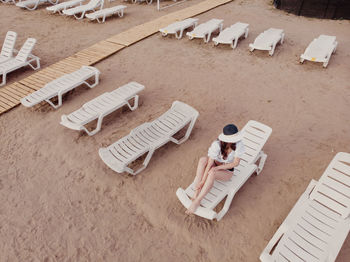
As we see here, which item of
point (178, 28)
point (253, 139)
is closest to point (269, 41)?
point (178, 28)

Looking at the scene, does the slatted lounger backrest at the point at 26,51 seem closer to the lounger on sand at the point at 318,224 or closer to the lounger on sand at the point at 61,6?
the lounger on sand at the point at 61,6

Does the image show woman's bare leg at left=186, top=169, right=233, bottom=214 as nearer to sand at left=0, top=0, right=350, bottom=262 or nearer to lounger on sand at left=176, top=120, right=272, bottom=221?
lounger on sand at left=176, top=120, right=272, bottom=221

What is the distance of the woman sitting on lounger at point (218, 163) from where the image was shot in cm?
358

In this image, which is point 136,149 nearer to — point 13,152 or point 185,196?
point 185,196

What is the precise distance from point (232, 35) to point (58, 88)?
18.3 feet

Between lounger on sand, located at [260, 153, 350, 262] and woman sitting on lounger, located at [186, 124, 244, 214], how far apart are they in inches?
39.3

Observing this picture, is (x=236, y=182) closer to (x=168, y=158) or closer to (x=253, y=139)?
(x=253, y=139)

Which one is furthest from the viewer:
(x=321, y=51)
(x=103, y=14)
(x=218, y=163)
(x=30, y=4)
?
(x=30, y=4)

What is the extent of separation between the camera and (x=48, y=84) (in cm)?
647

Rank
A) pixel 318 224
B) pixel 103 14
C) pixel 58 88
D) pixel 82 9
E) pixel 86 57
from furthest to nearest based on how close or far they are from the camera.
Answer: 1. pixel 82 9
2. pixel 103 14
3. pixel 86 57
4. pixel 58 88
5. pixel 318 224

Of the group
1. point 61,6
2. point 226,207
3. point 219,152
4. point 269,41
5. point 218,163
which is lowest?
point 226,207

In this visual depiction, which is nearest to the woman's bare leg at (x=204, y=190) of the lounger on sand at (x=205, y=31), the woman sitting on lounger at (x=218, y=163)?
the woman sitting on lounger at (x=218, y=163)

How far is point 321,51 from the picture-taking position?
740 cm

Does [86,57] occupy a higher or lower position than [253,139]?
lower
